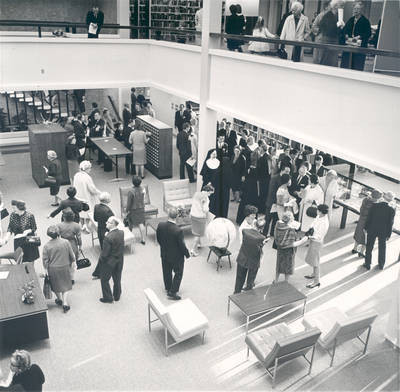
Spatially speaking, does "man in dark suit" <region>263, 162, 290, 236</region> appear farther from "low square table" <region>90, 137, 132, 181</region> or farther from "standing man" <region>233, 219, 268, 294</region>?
"low square table" <region>90, 137, 132, 181</region>

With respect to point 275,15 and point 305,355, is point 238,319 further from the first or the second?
point 275,15

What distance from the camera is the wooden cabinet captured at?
535 inches

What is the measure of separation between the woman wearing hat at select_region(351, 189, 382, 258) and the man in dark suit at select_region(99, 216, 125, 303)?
4.84 metres

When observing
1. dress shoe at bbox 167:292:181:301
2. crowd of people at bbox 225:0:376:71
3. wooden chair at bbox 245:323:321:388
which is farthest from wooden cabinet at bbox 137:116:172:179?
wooden chair at bbox 245:323:321:388

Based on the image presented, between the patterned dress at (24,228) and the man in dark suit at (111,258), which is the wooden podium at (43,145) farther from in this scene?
the man in dark suit at (111,258)

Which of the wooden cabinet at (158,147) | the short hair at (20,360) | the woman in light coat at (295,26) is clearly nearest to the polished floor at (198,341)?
the short hair at (20,360)

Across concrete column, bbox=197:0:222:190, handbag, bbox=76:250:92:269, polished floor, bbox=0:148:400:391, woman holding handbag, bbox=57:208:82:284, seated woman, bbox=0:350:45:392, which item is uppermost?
concrete column, bbox=197:0:222:190

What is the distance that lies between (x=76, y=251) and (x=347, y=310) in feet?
15.8

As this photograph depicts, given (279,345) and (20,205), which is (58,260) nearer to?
(20,205)

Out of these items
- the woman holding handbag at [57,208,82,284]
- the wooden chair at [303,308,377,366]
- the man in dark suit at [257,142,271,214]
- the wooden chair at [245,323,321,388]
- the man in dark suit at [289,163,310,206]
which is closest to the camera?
the wooden chair at [245,323,321,388]

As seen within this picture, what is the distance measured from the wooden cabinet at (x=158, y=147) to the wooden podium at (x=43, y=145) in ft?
8.41

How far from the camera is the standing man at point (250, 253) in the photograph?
7.51 metres

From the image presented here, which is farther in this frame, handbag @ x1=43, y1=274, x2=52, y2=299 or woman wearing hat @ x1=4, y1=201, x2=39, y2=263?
woman wearing hat @ x1=4, y1=201, x2=39, y2=263

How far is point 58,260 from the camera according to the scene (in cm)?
709
